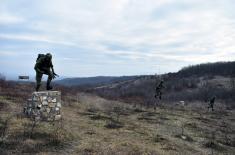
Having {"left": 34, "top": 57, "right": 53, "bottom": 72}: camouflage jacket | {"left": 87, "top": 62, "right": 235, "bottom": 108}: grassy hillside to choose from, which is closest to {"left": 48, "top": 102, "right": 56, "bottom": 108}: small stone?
{"left": 34, "top": 57, "right": 53, "bottom": 72}: camouflage jacket

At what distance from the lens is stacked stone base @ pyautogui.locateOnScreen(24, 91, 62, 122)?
72.9 feet

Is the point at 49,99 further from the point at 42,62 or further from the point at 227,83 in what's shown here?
the point at 227,83

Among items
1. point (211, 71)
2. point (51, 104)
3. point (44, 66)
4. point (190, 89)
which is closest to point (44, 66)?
point (44, 66)

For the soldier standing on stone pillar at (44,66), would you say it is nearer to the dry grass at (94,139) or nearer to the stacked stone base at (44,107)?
the stacked stone base at (44,107)

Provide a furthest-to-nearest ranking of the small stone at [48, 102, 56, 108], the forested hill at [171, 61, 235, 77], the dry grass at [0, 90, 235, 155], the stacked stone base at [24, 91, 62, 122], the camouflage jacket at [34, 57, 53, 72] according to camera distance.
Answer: the forested hill at [171, 61, 235, 77], the camouflage jacket at [34, 57, 53, 72], the small stone at [48, 102, 56, 108], the stacked stone base at [24, 91, 62, 122], the dry grass at [0, 90, 235, 155]

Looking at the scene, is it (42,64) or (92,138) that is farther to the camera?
(42,64)

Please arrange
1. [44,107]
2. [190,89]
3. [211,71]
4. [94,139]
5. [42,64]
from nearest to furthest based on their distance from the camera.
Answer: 1. [94,139]
2. [44,107]
3. [42,64]
4. [190,89]
5. [211,71]

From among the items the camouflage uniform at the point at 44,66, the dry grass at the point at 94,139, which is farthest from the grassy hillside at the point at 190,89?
the camouflage uniform at the point at 44,66

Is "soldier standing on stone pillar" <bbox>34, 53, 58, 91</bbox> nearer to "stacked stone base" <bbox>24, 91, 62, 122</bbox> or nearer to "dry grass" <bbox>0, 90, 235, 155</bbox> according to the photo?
"stacked stone base" <bbox>24, 91, 62, 122</bbox>

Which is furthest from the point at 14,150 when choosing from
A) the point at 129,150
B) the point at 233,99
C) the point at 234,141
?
the point at 233,99

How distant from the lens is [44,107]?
22.5 metres

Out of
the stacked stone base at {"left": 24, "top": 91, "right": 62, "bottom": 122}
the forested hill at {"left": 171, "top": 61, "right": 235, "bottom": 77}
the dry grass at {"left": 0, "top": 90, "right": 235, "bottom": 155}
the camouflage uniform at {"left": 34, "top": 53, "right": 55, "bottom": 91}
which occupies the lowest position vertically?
the dry grass at {"left": 0, "top": 90, "right": 235, "bottom": 155}

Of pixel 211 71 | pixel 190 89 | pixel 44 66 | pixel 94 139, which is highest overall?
pixel 211 71

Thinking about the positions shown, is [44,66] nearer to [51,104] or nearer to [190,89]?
[51,104]
